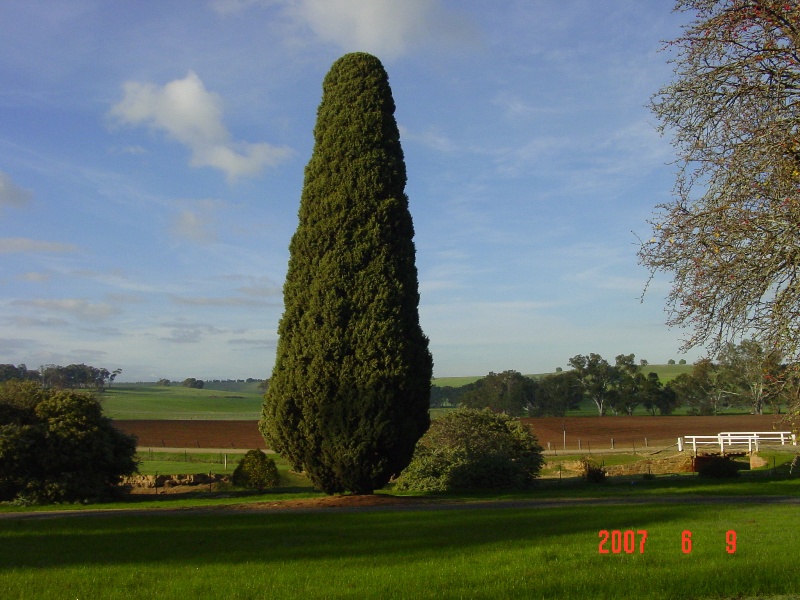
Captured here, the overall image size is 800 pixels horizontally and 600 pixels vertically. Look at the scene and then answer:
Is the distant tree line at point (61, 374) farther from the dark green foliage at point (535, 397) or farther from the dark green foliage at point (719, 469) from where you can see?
the dark green foliage at point (719, 469)

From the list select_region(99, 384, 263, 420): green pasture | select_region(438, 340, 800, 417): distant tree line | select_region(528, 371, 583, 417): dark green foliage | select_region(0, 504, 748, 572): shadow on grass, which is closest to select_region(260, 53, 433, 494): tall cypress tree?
select_region(0, 504, 748, 572): shadow on grass

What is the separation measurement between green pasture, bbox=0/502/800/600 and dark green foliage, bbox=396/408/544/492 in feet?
24.8

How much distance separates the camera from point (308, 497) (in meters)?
19.7

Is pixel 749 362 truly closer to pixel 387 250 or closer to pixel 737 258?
pixel 737 258

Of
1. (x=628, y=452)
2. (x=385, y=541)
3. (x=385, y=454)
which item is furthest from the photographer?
(x=628, y=452)

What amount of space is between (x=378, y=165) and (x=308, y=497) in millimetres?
9263

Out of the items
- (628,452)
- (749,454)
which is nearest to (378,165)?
(749,454)

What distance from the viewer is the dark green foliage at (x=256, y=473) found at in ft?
73.8

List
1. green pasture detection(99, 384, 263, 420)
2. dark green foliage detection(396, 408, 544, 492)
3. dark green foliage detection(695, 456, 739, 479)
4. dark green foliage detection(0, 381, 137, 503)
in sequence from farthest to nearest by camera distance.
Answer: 1. green pasture detection(99, 384, 263, 420)
2. dark green foliage detection(695, 456, 739, 479)
3. dark green foliage detection(396, 408, 544, 492)
4. dark green foliage detection(0, 381, 137, 503)

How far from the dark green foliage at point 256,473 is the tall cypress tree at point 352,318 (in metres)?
3.87

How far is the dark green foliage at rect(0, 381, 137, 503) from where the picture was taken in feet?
67.2
